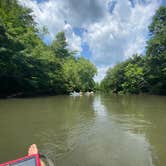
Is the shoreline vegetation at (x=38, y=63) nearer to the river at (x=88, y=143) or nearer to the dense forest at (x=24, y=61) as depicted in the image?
the dense forest at (x=24, y=61)

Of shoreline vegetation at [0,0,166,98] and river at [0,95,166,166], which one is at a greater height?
shoreline vegetation at [0,0,166,98]

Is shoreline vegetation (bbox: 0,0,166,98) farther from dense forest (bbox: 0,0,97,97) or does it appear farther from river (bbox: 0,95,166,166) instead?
river (bbox: 0,95,166,166)

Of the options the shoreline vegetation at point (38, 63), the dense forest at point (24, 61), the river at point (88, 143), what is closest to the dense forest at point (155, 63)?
the shoreline vegetation at point (38, 63)

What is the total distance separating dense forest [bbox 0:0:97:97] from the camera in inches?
594

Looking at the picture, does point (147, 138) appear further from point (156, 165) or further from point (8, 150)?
point (8, 150)

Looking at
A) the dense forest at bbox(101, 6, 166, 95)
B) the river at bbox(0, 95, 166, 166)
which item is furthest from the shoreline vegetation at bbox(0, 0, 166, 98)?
the river at bbox(0, 95, 166, 166)

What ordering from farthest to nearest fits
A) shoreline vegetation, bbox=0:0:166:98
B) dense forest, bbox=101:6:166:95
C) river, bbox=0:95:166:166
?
1. dense forest, bbox=101:6:166:95
2. shoreline vegetation, bbox=0:0:166:98
3. river, bbox=0:95:166:166

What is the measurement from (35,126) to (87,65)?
3529cm

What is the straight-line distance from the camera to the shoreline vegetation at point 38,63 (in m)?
15.8

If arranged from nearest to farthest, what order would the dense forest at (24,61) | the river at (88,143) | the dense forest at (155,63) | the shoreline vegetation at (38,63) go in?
the river at (88,143)
the dense forest at (24,61)
the shoreline vegetation at (38,63)
the dense forest at (155,63)

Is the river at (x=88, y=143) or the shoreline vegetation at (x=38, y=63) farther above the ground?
the shoreline vegetation at (x=38, y=63)

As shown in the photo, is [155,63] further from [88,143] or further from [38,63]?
[88,143]

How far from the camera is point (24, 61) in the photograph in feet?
53.8

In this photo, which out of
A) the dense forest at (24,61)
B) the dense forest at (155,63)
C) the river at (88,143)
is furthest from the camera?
the dense forest at (155,63)
